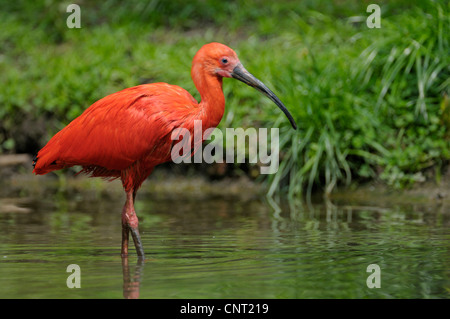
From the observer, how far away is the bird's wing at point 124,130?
17.5ft

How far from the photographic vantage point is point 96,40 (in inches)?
453

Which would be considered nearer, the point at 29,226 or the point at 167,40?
the point at 29,226

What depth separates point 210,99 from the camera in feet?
17.5

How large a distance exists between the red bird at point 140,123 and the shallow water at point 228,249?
19.0 inches

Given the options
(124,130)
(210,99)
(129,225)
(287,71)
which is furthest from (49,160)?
(287,71)

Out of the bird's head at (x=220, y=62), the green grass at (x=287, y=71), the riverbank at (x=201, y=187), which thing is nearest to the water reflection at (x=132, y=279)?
the bird's head at (x=220, y=62)

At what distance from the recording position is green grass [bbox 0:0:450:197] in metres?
8.51

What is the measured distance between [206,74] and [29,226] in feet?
7.23

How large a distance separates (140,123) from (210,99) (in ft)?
1.61

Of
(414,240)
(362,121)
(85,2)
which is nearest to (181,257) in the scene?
(414,240)

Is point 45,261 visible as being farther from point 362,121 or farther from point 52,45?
point 52,45

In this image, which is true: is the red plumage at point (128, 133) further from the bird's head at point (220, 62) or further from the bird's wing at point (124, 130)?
the bird's head at point (220, 62)
